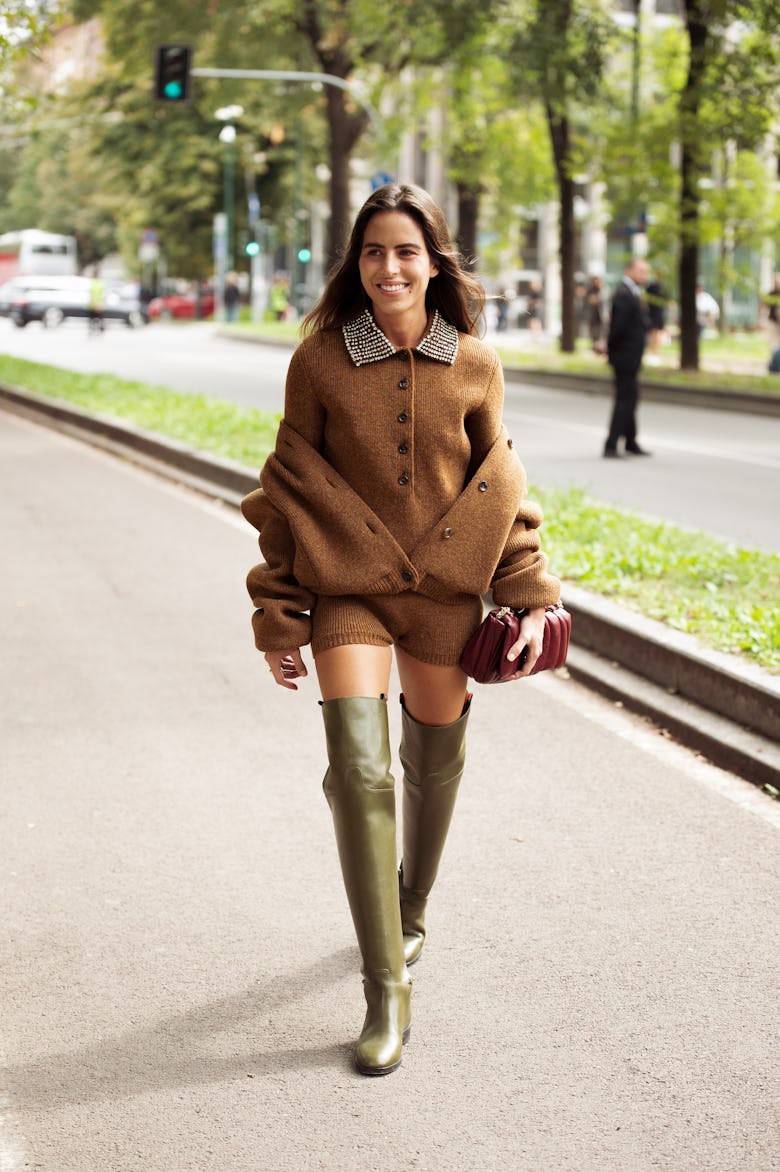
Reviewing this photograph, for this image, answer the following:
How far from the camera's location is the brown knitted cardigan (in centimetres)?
362

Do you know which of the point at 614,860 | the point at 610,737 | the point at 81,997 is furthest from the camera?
the point at 610,737

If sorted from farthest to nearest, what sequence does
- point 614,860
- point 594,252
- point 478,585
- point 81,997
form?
1. point 594,252
2. point 614,860
3. point 81,997
4. point 478,585

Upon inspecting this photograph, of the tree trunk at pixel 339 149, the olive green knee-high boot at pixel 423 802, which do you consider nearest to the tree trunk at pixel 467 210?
the tree trunk at pixel 339 149

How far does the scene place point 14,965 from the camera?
4.16m

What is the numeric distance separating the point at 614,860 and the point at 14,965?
5.73 feet

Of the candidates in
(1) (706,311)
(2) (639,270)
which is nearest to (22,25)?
(2) (639,270)

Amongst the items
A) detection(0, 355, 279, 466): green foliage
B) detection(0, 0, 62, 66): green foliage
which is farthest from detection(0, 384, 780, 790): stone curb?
detection(0, 0, 62, 66): green foliage

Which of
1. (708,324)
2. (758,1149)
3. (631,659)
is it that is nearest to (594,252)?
(708,324)

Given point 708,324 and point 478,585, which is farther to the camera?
point 708,324

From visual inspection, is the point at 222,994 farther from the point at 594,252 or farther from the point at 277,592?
the point at 594,252

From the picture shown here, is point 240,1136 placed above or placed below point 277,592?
below

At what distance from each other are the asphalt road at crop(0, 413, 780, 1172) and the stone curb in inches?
4.9

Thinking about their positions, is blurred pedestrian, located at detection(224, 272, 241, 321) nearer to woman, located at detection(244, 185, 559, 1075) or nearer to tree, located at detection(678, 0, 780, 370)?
tree, located at detection(678, 0, 780, 370)

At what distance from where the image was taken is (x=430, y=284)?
381 centimetres
